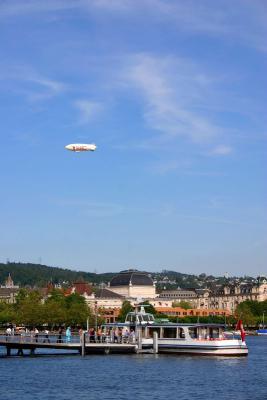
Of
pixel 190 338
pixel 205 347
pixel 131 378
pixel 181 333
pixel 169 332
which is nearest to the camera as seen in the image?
pixel 131 378

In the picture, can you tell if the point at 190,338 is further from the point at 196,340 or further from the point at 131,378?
the point at 131,378

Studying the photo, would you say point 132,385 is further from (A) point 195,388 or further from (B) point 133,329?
(B) point 133,329

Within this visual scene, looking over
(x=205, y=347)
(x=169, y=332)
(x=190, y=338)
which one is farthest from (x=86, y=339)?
(x=205, y=347)

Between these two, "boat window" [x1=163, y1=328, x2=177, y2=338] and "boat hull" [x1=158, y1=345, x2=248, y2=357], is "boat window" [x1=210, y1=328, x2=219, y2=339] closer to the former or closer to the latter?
"boat hull" [x1=158, y1=345, x2=248, y2=357]

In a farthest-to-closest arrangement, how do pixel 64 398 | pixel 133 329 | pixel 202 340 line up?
pixel 133 329 → pixel 202 340 → pixel 64 398

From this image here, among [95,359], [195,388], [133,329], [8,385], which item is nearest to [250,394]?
[195,388]
